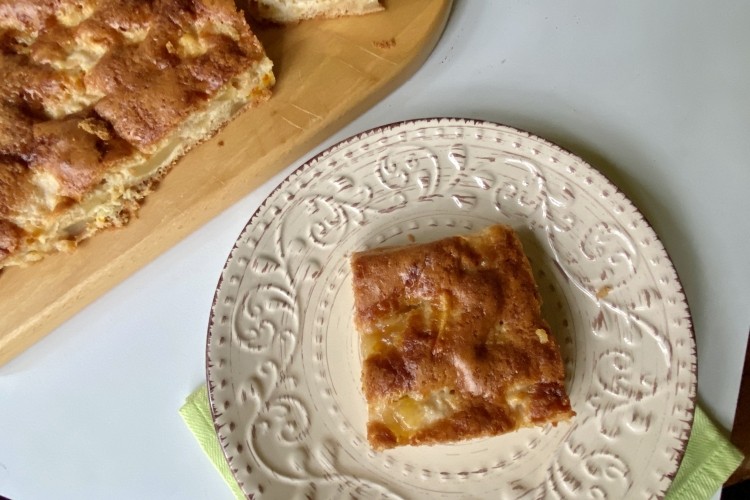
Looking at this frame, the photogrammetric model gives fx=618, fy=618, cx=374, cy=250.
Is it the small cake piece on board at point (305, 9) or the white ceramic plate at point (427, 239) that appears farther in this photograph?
the small cake piece on board at point (305, 9)

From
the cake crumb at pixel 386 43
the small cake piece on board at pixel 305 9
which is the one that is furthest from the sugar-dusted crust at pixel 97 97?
the cake crumb at pixel 386 43


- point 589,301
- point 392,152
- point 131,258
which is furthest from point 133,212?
point 589,301

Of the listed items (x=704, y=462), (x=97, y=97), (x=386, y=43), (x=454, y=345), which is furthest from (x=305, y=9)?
(x=704, y=462)

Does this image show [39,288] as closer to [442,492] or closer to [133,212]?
[133,212]

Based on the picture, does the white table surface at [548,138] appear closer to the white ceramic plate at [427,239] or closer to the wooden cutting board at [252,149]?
the wooden cutting board at [252,149]

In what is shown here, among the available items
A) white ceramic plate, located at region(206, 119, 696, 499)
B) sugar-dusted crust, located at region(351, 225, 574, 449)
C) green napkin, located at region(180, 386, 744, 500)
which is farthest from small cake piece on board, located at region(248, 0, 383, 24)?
green napkin, located at region(180, 386, 744, 500)

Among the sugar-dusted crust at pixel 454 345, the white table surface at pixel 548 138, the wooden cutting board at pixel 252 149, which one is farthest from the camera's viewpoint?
the wooden cutting board at pixel 252 149
